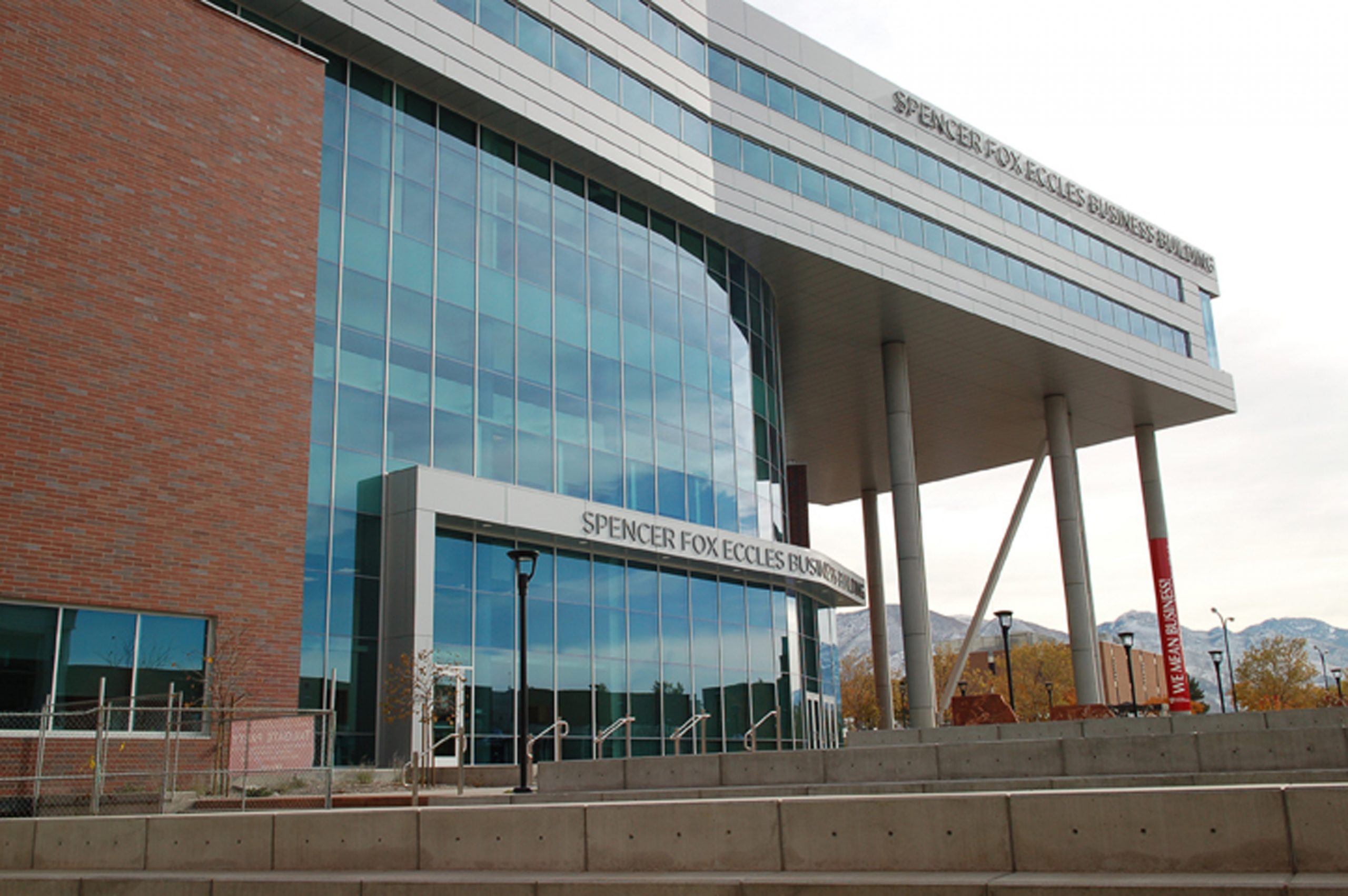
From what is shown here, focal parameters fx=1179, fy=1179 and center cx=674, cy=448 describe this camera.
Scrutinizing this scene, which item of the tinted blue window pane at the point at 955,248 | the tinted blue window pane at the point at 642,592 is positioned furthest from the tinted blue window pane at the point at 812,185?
the tinted blue window pane at the point at 642,592

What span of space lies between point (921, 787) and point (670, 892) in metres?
8.05

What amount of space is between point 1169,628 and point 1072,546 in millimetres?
4749

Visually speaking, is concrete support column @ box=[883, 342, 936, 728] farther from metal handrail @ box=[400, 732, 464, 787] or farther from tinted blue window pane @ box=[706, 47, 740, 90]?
metal handrail @ box=[400, 732, 464, 787]

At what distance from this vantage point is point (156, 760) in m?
19.7

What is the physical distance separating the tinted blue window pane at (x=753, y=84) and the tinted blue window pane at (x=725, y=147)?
64.0 inches

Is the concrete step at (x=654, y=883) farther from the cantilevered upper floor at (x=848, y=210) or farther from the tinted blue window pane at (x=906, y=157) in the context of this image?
the tinted blue window pane at (x=906, y=157)

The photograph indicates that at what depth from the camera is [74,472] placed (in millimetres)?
19672

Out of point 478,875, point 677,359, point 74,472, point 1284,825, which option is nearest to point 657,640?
point 677,359

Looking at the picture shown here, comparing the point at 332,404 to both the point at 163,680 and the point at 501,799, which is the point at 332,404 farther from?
the point at 501,799

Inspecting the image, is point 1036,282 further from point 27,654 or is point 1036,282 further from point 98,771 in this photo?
point 98,771

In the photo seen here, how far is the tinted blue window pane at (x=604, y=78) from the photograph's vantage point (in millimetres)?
31734

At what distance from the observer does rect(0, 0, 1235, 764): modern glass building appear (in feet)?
76.6

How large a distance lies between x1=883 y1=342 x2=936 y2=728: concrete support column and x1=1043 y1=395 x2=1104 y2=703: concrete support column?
864 centimetres

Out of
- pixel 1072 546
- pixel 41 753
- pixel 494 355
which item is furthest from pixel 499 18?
pixel 1072 546
